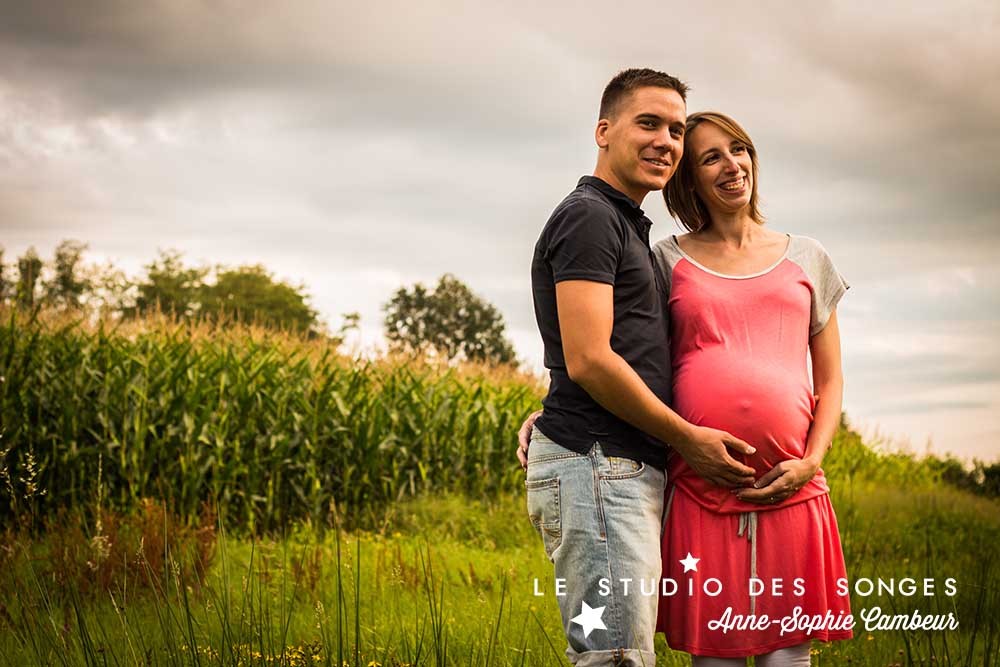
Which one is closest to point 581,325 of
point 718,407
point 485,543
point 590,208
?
point 590,208

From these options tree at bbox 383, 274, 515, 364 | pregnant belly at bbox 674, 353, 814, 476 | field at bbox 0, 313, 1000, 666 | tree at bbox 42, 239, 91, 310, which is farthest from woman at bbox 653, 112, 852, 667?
tree at bbox 383, 274, 515, 364

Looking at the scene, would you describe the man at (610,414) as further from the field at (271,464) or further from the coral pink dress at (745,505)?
the field at (271,464)

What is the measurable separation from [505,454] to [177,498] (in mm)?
4521

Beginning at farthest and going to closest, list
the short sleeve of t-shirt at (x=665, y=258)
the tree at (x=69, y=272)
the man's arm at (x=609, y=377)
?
the tree at (x=69, y=272)
the short sleeve of t-shirt at (x=665, y=258)
the man's arm at (x=609, y=377)

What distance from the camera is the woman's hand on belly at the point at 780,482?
282 cm

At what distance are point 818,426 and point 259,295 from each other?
46391 millimetres

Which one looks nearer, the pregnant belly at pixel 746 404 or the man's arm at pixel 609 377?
the man's arm at pixel 609 377

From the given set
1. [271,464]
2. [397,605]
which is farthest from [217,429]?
[397,605]

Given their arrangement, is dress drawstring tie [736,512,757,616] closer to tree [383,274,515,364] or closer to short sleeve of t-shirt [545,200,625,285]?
short sleeve of t-shirt [545,200,625,285]

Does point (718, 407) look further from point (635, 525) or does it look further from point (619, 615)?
point (619, 615)

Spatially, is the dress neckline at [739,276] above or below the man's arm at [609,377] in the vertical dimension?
above

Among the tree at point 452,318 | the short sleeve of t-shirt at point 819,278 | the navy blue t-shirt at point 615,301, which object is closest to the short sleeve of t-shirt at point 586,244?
the navy blue t-shirt at point 615,301

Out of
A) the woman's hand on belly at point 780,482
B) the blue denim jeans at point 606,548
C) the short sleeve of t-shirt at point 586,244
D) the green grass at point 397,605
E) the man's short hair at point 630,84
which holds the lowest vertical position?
the green grass at point 397,605

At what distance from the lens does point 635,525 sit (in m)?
2.68
